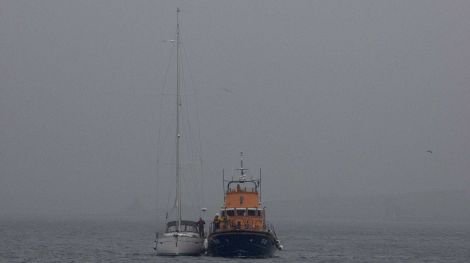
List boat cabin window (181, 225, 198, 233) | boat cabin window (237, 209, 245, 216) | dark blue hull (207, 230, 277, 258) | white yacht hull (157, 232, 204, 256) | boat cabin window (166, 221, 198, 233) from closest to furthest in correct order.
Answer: dark blue hull (207, 230, 277, 258), white yacht hull (157, 232, 204, 256), boat cabin window (237, 209, 245, 216), boat cabin window (166, 221, 198, 233), boat cabin window (181, 225, 198, 233)

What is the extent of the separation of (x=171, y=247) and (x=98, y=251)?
13.0 meters

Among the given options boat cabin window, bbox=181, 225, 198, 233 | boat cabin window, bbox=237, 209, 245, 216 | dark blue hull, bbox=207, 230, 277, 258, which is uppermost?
boat cabin window, bbox=237, 209, 245, 216

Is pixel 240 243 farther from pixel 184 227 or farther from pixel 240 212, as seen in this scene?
pixel 184 227

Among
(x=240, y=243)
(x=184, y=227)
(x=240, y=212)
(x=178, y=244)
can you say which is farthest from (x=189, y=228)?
(x=240, y=243)

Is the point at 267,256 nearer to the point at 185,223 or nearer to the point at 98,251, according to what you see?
the point at 185,223

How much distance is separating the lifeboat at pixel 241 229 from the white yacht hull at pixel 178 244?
1223mm

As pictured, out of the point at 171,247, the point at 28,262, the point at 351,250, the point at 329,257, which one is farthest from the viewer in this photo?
the point at 351,250

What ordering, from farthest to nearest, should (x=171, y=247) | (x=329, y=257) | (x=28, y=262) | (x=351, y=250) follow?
1. (x=351, y=250)
2. (x=329, y=257)
3. (x=171, y=247)
4. (x=28, y=262)

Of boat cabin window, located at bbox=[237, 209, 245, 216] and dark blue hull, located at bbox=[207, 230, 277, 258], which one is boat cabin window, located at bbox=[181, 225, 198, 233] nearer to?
boat cabin window, located at bbox=[237, 209, 245, 216]

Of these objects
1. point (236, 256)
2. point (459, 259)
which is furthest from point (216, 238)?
point (459, 259)

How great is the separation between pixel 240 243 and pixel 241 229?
1027 millimetres

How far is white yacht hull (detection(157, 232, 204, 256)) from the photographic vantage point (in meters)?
72.4

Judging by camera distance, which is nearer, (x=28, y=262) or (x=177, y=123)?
(x=28, y=262)

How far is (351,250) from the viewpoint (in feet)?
306
